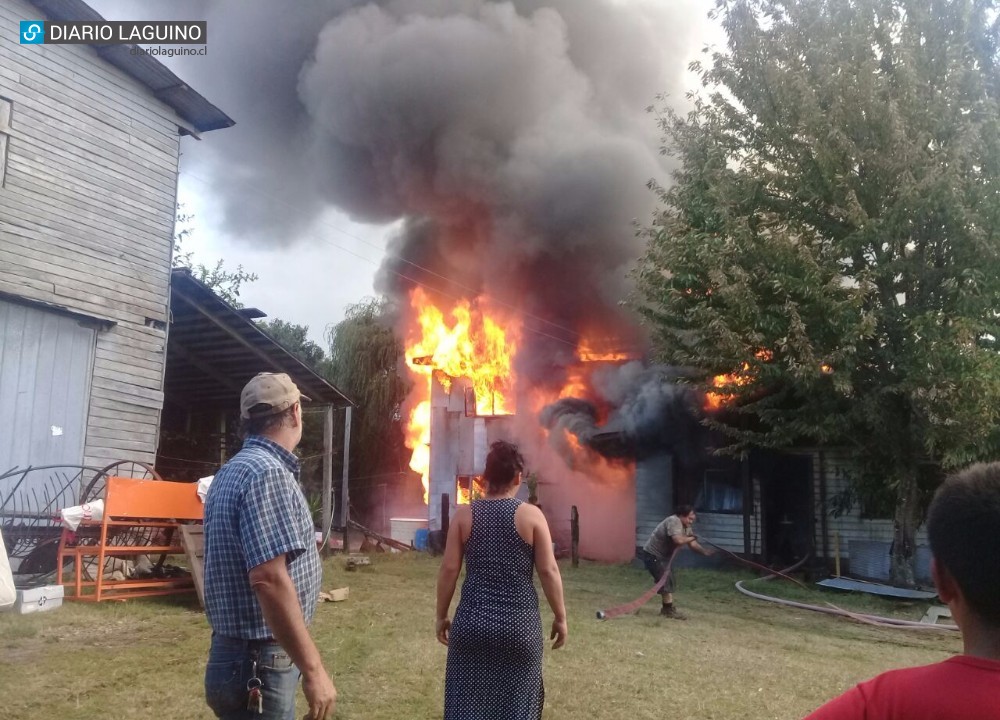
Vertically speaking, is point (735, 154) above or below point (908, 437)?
above

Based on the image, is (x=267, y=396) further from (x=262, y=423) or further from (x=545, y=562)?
(x=545, y=562)

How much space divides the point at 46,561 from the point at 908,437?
11.9 meters

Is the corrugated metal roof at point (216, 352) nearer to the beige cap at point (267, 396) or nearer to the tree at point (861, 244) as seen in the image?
the tree at point (861, 244)

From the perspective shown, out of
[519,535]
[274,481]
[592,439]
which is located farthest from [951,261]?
[274,481]

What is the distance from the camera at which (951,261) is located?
11578 millimetres

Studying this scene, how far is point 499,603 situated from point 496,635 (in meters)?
0.14

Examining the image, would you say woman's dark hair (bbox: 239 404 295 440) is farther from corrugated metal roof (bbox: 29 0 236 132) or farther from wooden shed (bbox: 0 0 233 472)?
corrugated metal roof (bbox: 29 0 236 132)

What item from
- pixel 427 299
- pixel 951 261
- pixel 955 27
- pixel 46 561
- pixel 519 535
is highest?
pixel 955 27

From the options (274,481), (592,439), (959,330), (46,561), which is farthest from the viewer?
(592,439)

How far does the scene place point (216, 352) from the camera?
13727 millimetres

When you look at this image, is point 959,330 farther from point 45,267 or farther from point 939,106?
point 45,267

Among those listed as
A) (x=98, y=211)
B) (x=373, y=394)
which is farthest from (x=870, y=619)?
(x=373, y=394)

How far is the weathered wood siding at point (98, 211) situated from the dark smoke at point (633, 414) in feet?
29.1

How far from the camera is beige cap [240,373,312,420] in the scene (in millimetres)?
2496
